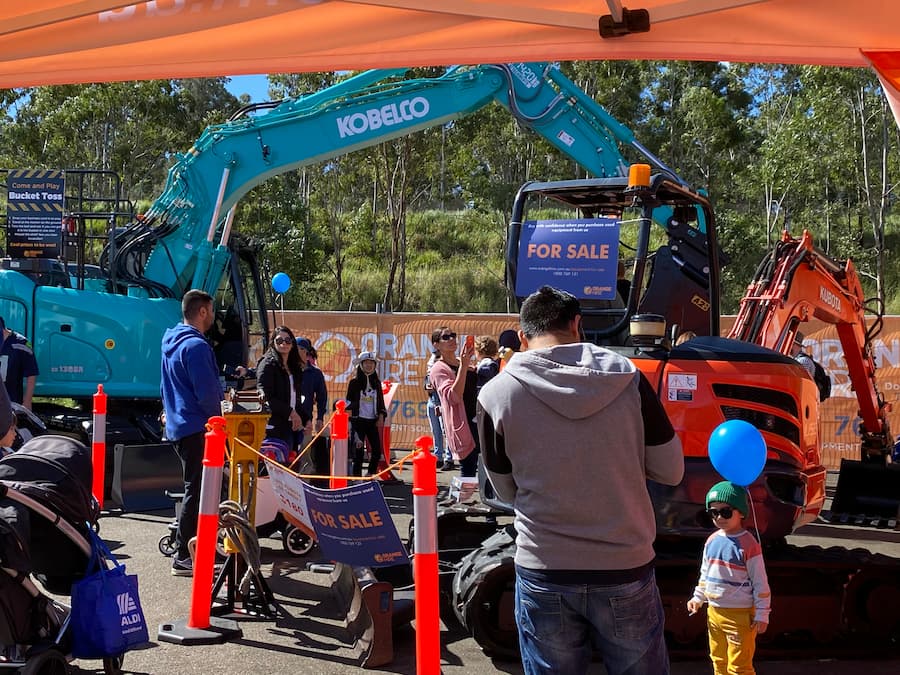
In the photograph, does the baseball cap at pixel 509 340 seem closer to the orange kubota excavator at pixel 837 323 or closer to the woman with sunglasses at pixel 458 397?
the orange kubota excavator at pixel 837 323

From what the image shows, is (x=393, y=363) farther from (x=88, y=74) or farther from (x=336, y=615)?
(x=88, y=74)

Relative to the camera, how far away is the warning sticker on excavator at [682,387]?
627 cm

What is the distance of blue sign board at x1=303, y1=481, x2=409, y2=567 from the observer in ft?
19.7

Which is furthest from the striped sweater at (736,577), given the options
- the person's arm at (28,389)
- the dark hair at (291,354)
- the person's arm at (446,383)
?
the person's arm at (28,389)

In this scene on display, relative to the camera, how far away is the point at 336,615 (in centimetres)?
712

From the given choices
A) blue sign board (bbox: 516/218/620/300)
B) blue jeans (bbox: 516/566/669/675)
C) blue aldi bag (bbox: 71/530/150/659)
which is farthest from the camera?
blue sign board (bbox: 516/218/620/300)

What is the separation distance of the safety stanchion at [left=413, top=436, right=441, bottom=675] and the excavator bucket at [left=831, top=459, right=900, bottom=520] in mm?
7364

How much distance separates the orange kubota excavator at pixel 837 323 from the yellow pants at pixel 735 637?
3.03 m

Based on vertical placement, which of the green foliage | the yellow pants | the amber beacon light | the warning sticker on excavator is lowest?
the yellow pants

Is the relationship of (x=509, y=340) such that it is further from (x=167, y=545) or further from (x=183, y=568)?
(x=167, y=545)

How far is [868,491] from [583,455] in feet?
30.0

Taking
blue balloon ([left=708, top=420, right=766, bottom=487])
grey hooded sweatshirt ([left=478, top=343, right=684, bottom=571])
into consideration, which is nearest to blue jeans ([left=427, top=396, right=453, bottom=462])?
blue balloon ([left=708, top=420, right=766, bottom=487])

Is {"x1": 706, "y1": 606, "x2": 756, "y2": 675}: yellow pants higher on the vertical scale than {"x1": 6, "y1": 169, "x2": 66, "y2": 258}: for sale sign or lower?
lower

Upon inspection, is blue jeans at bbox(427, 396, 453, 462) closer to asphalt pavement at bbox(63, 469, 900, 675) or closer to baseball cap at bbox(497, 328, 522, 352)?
asphalt pavement at bbox(63, 469, 900, 675)
